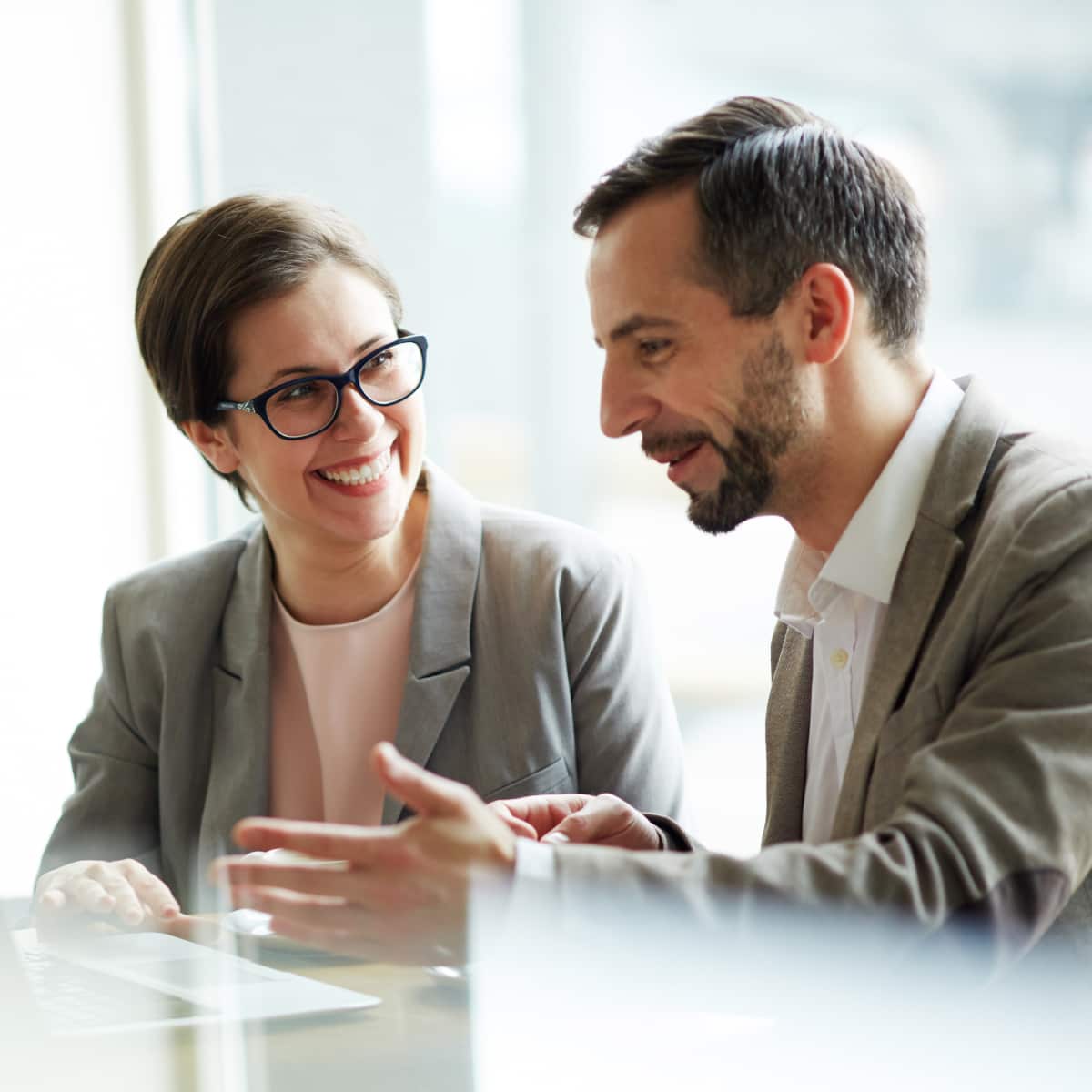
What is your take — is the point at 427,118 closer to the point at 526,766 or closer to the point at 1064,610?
the point at 526,766

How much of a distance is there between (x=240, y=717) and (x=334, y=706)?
0.11 metres

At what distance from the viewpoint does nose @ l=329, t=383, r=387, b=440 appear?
5.10 ft

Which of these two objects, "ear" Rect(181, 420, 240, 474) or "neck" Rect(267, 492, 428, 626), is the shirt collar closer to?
"neck" Rect(267, 492, 428, 626)

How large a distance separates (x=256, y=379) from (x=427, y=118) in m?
1.40

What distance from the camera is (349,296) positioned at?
1.57 meters

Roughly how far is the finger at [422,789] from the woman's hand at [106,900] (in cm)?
51

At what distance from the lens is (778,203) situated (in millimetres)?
1171

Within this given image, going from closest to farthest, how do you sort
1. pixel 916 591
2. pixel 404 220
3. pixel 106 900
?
pixel 916 591, pixel 106 900, pixel 404 220

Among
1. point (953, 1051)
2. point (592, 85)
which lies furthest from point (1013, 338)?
point (953, 1051)

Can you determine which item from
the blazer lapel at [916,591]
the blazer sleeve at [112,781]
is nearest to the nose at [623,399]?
the blazer lapel at [916,591]

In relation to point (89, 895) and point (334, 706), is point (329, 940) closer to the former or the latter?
point (89, 895)

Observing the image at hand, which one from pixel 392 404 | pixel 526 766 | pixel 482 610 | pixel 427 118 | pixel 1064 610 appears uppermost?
pixel 427 118

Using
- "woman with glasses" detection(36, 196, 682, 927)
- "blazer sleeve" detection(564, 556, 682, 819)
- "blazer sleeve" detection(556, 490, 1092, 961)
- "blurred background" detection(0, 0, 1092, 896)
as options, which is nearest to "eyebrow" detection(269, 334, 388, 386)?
"woman with glasses" detection(36, 196, 682, 927)

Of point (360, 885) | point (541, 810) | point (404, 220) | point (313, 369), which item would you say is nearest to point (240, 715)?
point (313, 369)
